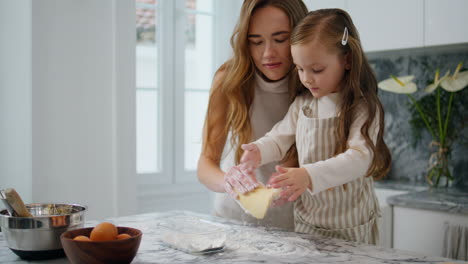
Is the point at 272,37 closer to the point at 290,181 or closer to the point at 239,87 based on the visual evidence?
the point at 239,87

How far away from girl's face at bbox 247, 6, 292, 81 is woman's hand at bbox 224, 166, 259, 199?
40cm

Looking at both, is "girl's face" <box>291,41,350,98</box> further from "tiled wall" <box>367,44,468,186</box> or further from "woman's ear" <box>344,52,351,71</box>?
"tiled wall" <box>367,44,468,186</box>

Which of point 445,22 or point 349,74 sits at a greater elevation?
point 445,22

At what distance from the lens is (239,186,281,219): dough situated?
3.98ft

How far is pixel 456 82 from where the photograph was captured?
2334 mm

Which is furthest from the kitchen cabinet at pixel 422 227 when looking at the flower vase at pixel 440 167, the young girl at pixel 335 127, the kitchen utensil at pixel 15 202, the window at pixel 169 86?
the kitchen utensil at pixel 15 202

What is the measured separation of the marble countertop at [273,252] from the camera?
1.07 metres

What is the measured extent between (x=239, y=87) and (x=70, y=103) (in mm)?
1113

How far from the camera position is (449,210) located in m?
2.00

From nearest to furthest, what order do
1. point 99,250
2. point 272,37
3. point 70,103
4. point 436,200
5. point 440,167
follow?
point 99,250 < point 272,37 < point 436,200 < point 70,103 < point 440,167

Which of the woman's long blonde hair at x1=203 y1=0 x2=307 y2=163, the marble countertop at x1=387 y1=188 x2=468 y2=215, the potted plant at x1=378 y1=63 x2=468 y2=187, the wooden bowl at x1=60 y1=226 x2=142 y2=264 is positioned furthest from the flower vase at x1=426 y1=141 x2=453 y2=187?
the wooden bowl at x1=60 y1=226 x2=142 y2=264

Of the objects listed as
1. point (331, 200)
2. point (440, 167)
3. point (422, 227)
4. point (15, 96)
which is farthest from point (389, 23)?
point (15, 96)

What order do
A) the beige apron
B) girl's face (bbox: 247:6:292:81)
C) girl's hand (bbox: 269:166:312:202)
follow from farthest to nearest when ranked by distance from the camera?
1. girl's face (bbox: 247:6:292:81)
2. the beige apron
3. girl's hand (bbox: 269:166:312:202)

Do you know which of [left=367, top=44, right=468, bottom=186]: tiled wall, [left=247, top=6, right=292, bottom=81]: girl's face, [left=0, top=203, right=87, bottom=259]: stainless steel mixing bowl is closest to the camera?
[left=0, top=203, right=87, bottom=259]: stainless steel mixing bowl
